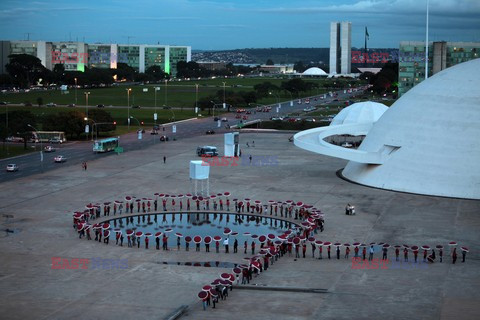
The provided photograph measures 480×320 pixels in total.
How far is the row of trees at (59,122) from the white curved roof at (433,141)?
38707 mm

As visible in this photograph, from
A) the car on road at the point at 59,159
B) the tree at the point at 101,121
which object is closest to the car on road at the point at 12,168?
the car on road at the point at 59,159

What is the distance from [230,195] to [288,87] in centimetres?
13685

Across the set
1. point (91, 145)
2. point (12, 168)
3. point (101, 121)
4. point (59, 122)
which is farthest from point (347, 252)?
point (101, 121)

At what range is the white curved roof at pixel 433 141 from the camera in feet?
182

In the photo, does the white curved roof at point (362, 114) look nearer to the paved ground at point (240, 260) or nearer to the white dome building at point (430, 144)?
the white dome building at point (430, 144)

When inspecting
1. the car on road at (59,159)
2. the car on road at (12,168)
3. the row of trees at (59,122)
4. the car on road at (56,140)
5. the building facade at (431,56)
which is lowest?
the car on road at (12,168)

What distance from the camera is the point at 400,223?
4653 cm

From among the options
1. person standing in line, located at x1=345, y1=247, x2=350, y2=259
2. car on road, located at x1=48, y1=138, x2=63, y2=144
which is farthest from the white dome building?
car on road, located at x1=48, y1=138, x2=63, y2=144

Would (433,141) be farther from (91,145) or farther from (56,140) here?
(56,140)

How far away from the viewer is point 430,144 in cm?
5747

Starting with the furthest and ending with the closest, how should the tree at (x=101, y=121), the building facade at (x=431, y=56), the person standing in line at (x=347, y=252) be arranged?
the building facade at (x=431, y=56), the tree at (x=101, y=121), the person standing in line at (x=347, y=252)

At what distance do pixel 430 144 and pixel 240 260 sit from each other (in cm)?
2423

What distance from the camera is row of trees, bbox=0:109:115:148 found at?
85.6 metres

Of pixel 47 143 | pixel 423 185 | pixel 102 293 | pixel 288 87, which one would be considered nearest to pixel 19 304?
pixel 102 293
